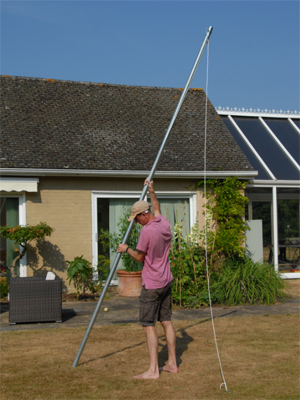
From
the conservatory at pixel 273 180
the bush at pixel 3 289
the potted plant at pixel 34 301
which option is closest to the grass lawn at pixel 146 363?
the potted plant at pixel 34 301

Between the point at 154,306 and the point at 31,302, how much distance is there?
3.35 m

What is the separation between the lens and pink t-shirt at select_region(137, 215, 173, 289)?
5586 millimetres

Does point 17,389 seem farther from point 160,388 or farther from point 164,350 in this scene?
point 164,350

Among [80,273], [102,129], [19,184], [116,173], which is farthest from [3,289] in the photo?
[102,129]

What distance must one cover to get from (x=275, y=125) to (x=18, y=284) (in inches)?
406

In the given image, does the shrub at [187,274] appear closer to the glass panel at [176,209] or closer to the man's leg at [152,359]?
the glass panel at [176,209]

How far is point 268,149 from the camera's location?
14570 mm

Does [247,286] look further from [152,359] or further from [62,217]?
[152,359]

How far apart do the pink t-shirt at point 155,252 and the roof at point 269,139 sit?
8.01 meters

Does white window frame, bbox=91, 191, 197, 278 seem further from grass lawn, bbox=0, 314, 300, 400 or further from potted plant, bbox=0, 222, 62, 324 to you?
grass lawn, bbox=0, 314, 300, 400

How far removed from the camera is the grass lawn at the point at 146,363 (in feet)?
16.7

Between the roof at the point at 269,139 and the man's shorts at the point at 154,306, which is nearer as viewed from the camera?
the man's shorts at the point at 154,306

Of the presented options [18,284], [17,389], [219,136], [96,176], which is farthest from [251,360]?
[219,136]

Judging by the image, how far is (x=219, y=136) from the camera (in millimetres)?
13953
